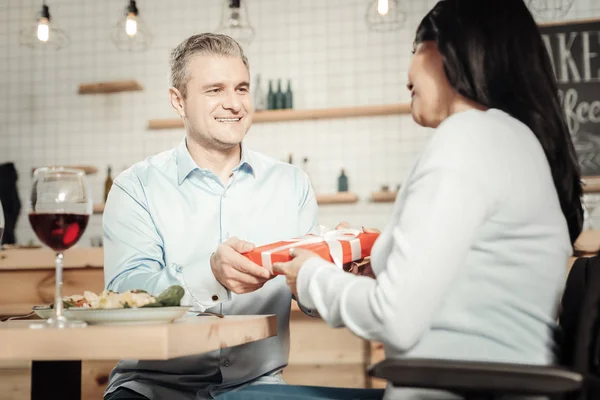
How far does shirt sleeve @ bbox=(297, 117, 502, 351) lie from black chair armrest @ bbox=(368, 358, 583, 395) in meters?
0.10

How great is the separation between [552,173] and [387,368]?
55 cm

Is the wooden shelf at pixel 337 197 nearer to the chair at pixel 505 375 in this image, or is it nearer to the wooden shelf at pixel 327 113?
the wooden shelf at pixel 327 113

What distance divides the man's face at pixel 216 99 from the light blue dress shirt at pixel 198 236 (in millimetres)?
88

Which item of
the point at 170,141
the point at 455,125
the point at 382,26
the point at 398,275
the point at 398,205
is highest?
the point at 382,26

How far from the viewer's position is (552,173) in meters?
1.21

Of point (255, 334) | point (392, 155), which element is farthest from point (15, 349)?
point (392, 155)

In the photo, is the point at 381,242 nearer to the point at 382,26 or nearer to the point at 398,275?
the point at 398,275

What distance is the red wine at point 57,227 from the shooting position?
1151 millimetres

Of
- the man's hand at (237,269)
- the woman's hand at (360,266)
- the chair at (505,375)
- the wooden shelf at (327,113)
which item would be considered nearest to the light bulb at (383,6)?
the wooden shelf at (327,113)

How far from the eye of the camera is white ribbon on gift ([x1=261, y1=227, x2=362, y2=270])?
4.44 ft

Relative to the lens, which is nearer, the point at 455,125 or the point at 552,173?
Answer: the point at 455,125

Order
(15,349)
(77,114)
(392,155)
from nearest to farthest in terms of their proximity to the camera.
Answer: (15,349) < (392,155) < (77,114)

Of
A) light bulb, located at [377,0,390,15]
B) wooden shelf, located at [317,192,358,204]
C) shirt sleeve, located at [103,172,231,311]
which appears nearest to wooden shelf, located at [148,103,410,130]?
wooden shelf, located at [317,192,358,204]

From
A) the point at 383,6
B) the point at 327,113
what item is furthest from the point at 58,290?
the point at 327,113
